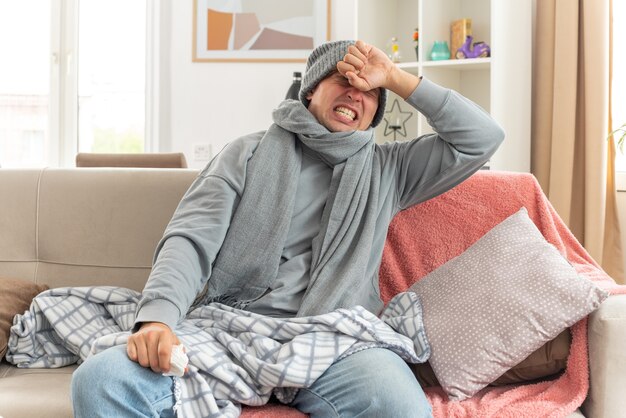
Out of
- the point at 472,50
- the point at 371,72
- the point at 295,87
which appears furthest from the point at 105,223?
the point at 472,50

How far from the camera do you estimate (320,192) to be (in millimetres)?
1701

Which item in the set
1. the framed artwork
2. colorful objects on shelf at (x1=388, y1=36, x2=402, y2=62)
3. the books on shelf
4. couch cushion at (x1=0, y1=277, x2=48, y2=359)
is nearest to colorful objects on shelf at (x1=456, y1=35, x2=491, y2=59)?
the books on shelf

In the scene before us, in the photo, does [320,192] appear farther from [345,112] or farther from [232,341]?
[232,341]

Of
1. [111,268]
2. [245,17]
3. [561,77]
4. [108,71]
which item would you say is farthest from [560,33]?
[108,71]

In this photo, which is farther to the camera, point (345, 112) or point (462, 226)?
point (462, 226)

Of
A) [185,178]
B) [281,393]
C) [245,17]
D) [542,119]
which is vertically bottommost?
[281,393]

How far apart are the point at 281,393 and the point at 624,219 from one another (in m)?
2.39

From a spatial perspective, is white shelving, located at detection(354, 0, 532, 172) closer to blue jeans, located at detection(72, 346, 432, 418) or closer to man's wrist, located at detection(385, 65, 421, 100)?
man's wrist, located at detection(385, 65, 421, 100)

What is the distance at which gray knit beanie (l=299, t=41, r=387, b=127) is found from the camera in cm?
169

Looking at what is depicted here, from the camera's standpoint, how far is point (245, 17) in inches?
167

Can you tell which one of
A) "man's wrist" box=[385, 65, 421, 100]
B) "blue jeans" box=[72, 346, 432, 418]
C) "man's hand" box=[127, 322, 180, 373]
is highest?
"man's wrist" box=[385, 65, 421, 100]

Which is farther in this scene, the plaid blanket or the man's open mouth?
the man's open mouth

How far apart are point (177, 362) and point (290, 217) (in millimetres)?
488

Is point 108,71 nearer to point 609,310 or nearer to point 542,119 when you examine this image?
point 542,119
